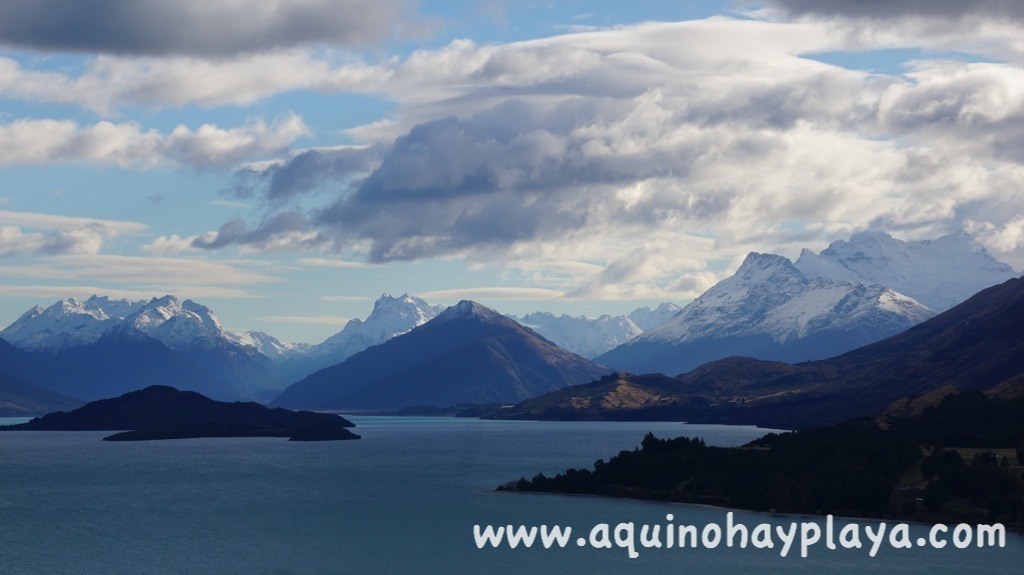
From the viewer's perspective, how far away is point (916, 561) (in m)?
137

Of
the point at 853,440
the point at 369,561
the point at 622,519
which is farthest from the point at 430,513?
the point at 853,440

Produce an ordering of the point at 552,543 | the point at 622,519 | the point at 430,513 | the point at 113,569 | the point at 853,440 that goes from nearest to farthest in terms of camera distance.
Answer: the point at 113,569
the point at 552,543
the point at 622,519
the point at 430,513
the point at 853,440

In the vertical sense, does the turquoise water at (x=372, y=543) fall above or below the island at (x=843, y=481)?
below

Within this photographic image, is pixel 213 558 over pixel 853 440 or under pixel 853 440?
under

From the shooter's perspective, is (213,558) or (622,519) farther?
(622,519)

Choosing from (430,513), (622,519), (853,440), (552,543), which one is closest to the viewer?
(552,543)

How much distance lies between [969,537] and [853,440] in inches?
1733

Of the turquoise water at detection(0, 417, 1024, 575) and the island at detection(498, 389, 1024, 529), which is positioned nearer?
the turquoise water at detection(0, 417, 1024, 575)

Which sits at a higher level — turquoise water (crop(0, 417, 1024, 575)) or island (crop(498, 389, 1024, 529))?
island (crop(498, 389, 1024, 529))

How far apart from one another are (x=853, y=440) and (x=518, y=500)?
173 feet

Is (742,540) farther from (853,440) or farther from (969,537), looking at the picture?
(853,440)

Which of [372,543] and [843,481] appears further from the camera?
[843,481]

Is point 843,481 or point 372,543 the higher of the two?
point 843,481

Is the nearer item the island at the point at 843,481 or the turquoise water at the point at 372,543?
the turquoise water at the point at 372,543
